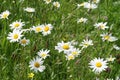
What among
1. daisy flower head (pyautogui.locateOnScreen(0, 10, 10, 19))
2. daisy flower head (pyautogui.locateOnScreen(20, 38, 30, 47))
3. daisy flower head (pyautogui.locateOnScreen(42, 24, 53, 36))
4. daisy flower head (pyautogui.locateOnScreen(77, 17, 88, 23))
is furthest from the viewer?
daisy flower head (pyautogui.locateOnScreen(77, 17, 88, 23))

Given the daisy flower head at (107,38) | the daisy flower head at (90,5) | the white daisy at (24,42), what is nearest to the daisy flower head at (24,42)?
the white daisy at (24,42)

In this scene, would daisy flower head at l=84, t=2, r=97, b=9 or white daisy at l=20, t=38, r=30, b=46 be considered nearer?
white daisy at l=20, t=38, r=30, b=46

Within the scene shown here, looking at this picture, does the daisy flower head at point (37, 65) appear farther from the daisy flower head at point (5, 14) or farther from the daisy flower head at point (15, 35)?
the daisy flower head at point (5, 14)

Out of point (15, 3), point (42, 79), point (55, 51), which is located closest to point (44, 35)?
point (55, 51)

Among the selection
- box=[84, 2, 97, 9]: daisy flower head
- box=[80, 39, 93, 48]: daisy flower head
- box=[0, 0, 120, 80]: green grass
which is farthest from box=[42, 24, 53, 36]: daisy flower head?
box=[84, 2, 97, 9]: daisy flower head

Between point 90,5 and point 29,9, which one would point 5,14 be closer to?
point 29,9

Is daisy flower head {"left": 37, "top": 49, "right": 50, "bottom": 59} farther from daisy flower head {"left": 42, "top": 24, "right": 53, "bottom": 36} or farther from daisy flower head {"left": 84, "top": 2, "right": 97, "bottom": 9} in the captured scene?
daisy flower head {"left": 84, "top": 2, "right": 97, "bottom": 9}

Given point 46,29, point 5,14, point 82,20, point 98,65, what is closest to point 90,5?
point 82,20
